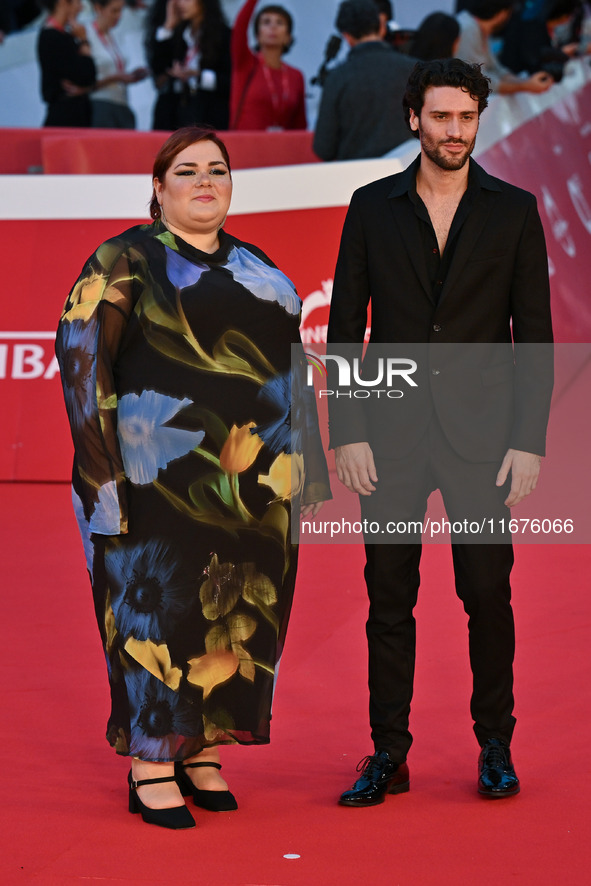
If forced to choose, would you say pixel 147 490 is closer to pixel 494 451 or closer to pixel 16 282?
pixel 494 451

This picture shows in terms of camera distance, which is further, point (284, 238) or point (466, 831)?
point (284, 238)

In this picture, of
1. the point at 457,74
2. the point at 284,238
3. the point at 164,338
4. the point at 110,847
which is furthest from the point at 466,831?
the point at 284,238

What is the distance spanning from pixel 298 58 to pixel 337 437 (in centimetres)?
1044

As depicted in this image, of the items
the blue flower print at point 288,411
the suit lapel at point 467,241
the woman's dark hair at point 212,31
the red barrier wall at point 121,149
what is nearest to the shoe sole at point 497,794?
the blue flower print at point 288,411

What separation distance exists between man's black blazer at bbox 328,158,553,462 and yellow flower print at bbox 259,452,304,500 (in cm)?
14

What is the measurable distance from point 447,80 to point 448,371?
0.74 m

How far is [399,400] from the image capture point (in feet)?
11.1

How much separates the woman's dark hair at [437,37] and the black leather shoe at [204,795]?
5841 mm

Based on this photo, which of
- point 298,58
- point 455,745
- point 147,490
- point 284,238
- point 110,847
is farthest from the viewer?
point 298,58

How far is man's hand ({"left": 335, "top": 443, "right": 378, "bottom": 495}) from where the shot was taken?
3379mm

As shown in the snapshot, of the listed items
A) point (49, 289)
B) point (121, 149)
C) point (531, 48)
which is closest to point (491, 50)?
point (531, 48)

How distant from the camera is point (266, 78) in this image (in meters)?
9.04

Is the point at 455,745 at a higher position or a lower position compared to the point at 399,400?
lower

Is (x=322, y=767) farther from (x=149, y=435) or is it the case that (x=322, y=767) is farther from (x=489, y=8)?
(x=489, y=8)
